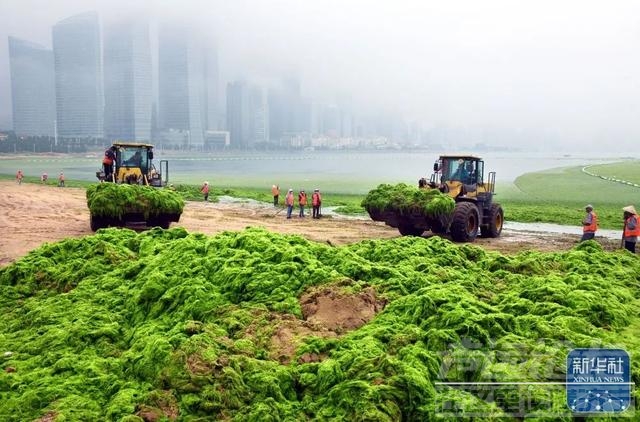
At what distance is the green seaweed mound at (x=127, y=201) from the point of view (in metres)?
17.5

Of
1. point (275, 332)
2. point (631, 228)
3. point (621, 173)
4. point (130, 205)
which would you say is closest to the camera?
point (275, 332)

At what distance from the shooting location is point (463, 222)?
692 inches

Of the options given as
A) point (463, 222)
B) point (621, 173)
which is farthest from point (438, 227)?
point (621, 173)

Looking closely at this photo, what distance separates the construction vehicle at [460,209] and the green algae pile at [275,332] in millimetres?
6861

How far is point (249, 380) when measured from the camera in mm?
5906

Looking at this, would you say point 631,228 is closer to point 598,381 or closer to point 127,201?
point 598,381

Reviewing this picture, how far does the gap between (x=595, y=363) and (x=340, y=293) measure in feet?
10.5

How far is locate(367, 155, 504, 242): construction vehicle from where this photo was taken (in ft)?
57.7

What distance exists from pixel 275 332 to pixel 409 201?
441 inches

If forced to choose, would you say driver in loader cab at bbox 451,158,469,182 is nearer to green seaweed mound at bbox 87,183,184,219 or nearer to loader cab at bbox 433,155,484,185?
loader cab at bbox 433,155,484,185

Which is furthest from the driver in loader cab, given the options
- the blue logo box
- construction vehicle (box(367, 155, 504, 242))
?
the blue logo box

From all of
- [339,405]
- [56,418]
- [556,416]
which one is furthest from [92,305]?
[556,416]

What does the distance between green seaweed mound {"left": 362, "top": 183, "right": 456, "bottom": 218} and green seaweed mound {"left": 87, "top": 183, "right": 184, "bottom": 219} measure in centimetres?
655

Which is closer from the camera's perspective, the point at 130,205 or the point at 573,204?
the point at 130,205
